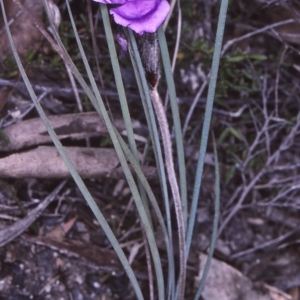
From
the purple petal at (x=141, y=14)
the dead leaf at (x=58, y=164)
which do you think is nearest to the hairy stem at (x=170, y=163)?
the purple petal at (x=141, y=14)

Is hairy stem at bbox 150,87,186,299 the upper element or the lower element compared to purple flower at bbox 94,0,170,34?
lower

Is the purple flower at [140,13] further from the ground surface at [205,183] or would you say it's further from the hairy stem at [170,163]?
the ground surface at [205,183]

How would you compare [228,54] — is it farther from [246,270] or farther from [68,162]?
[68,162]

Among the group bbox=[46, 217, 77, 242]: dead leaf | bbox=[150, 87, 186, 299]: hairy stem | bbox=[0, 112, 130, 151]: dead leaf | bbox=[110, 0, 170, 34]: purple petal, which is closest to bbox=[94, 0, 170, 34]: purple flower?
bbox=[110, 0, 170, 34]: purple petal

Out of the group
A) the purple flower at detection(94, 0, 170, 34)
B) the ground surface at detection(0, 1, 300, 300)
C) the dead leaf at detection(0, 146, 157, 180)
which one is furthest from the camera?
the ground surface at detection(0, 1, 300, 300)

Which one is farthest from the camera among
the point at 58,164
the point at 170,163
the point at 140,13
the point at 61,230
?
the point at 61,230

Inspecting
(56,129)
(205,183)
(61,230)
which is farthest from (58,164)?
(205,183)

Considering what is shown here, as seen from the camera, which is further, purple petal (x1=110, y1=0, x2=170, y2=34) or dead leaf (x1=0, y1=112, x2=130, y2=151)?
dead leaf (x1=0, y1=112, x2=130, y2=151)

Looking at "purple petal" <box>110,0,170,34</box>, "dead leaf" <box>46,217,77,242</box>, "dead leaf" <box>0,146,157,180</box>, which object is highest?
"purple petal" <box>110,0,170,34</box>

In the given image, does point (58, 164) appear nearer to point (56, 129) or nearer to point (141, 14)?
point (56, 129)

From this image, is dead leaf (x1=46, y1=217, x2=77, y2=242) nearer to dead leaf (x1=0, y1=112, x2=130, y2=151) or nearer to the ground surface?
the ground surface
